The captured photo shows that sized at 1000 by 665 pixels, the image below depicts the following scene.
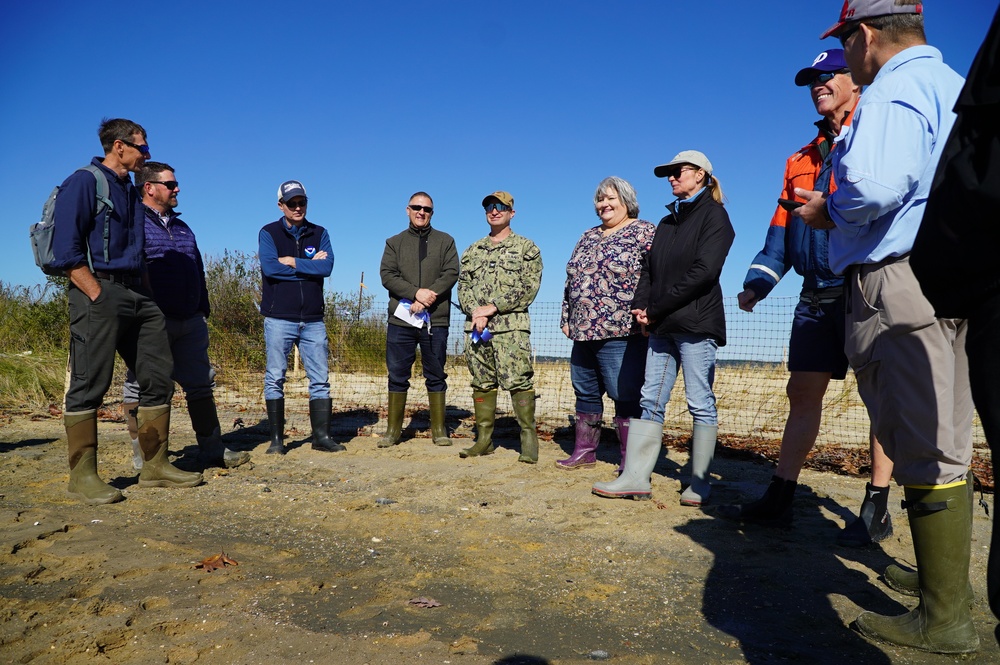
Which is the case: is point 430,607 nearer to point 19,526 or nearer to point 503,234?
point 19,526

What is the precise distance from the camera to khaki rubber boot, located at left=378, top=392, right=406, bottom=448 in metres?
6.36

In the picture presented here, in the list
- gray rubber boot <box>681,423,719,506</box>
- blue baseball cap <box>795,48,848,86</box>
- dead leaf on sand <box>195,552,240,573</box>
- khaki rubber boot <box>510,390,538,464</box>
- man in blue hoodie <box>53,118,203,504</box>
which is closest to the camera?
dead leaf on sand <box>195,552,240,573</box>

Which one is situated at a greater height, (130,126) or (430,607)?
(130,126)

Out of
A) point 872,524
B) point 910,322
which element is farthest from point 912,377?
point 872,524

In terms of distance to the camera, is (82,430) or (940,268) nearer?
(940,268)

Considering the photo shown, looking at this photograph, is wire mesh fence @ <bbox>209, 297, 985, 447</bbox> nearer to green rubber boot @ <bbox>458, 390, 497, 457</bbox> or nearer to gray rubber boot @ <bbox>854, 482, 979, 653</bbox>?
green rubber boot @ <bbox>458, 390, 497, 457</bbox>

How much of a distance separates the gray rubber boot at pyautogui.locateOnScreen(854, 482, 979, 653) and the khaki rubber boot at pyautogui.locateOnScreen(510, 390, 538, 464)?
349 cm

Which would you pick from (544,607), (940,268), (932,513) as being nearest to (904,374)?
(932,513)

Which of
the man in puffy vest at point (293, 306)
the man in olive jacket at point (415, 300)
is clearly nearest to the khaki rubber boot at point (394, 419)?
the man in olive jacket at point (415, 300)

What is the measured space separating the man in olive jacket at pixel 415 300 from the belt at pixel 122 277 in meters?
2.28

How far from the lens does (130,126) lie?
4.41 meters

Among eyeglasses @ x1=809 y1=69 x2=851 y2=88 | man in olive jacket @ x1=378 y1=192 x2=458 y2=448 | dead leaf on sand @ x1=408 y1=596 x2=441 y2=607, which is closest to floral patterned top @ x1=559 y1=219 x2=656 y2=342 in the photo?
man in olive jacket @ x1=378 y1=192 x2=458 y2=448

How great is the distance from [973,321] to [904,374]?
3.50ft

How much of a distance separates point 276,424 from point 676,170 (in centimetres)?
393
